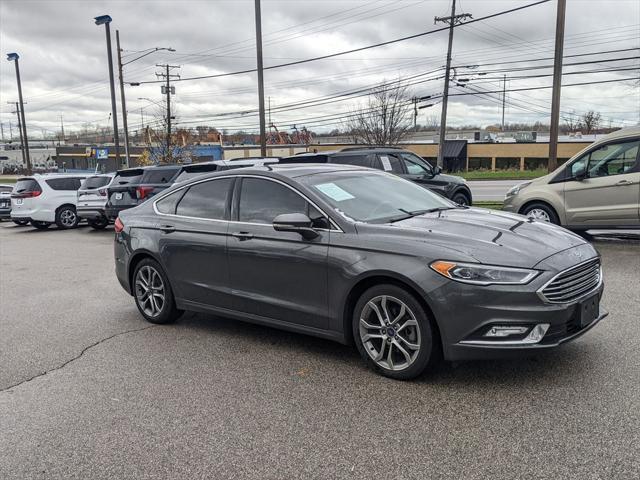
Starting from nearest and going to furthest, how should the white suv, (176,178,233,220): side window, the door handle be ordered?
the door handle, (176,178,233,220): side window, the white suv

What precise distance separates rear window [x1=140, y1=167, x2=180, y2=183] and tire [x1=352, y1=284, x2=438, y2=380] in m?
10.9

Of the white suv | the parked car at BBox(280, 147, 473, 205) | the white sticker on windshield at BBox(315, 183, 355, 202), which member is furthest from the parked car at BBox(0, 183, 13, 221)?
the white sticker on windshield at BBox(315, 183, 355, 202)

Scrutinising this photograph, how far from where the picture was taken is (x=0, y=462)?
3383 mm

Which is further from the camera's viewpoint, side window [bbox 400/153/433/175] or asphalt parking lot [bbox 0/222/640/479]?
side window [bbox 400/153/433/175]

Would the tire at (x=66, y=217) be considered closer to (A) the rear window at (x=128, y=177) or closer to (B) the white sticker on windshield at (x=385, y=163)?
(A) the rear window at (x=128, y=177)

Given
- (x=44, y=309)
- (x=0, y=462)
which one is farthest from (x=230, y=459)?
(x=44, y=309)

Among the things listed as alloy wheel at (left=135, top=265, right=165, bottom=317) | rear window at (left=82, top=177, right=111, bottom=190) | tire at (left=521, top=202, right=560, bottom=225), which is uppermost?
rear window at (left=82, top=177, right=111, bottom=190)

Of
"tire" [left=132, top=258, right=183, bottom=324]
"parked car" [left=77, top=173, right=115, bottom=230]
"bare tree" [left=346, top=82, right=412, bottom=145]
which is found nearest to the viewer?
"tire" [left=132, top=258, right=183, bottom=324]

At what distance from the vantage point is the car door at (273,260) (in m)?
4.62

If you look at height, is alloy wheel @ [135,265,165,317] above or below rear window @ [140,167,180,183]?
below

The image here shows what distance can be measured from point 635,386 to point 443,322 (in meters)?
1.40

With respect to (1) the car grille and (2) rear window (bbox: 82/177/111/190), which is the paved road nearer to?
(2) rear window (bbox: 82/177/111/190)

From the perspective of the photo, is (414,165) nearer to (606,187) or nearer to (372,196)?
(606,187)

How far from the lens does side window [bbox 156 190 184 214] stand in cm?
603
